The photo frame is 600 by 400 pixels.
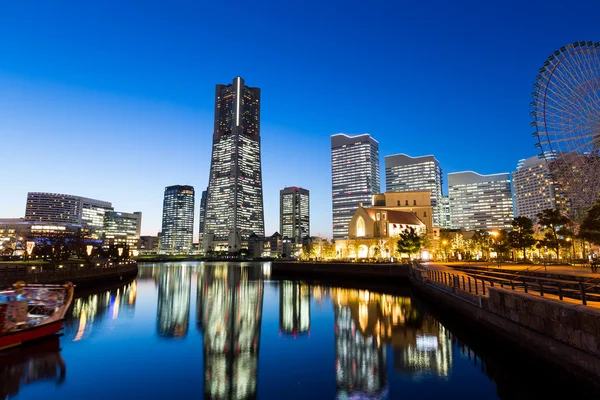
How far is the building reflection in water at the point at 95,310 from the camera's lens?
29.9m

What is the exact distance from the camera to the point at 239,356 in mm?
22969

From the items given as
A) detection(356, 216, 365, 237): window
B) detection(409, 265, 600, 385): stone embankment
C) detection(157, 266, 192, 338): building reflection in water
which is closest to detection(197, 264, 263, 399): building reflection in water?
detection(157, 266, 192, 338): building reflection in water

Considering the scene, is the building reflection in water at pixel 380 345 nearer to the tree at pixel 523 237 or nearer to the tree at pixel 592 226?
the tree at pixel 592 226

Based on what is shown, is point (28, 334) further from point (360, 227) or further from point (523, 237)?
point (360, 227)

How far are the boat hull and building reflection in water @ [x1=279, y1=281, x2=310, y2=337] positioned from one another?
17.1 meters

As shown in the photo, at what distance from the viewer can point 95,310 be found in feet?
128

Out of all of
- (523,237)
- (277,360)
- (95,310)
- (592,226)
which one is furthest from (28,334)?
(523,237)

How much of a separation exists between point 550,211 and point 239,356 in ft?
244

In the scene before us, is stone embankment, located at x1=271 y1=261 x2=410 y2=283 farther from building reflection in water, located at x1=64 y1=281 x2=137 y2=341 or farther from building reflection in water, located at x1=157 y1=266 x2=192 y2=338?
building reflection in water, located at x1=64 y1=281 x2=137 y2=341

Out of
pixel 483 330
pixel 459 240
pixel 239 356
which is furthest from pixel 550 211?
pixel 239 356

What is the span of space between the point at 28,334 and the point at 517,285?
103ft

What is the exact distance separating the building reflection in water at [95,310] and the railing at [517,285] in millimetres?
30821

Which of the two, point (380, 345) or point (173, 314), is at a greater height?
point (380, 345)

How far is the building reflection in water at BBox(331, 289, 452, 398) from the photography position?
18312mm
